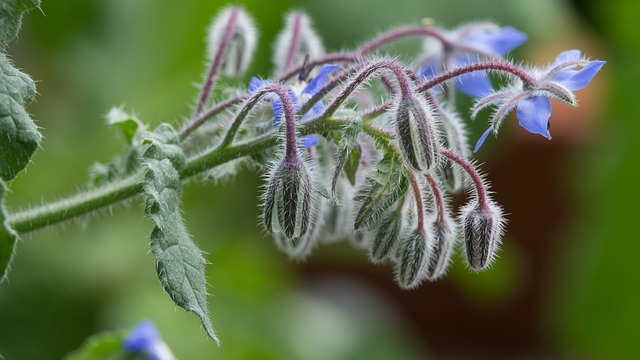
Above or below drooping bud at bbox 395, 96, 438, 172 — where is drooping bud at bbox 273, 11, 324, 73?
above

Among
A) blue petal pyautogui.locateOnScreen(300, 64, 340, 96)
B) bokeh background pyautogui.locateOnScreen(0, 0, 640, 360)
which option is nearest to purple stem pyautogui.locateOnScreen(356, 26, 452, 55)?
blue petal pyautogui.locateOnScreen(300, 64, 340, 96)

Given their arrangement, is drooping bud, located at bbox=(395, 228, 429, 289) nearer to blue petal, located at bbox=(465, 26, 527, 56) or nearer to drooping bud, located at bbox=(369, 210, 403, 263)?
drooping bud, located at bbox=(369, 210, 403, 263)

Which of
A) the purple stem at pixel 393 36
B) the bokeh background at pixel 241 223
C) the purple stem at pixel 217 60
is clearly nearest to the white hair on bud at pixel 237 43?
the purple stem at pixel 217 60

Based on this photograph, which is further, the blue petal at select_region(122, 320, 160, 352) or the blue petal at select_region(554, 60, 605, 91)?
the blue petal at select_region(122, 320, 160, 352)

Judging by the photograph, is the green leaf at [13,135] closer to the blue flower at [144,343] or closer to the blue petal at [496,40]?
the blue flower at [144,343]

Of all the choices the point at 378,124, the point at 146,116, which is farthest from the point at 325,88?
the point at 146,116

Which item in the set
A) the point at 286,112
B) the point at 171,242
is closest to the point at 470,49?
the point at 286,112
